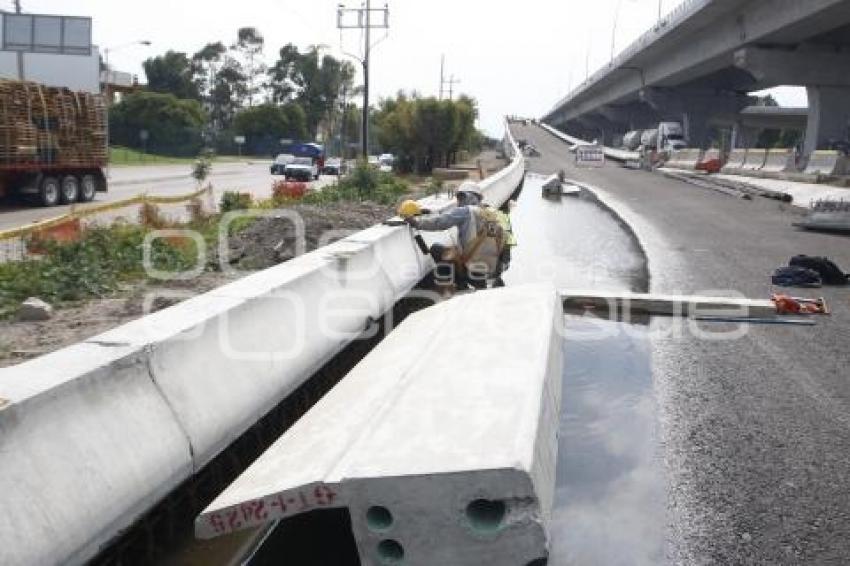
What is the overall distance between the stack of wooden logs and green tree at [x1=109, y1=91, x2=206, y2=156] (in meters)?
69.2

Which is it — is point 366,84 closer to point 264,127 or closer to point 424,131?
point 424,131

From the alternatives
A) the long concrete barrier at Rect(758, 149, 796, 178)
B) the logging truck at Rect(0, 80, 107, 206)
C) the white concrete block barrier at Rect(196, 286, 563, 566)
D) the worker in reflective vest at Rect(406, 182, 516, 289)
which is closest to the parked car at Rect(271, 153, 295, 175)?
the logging truck at Rect(0, 80, 107, 206)

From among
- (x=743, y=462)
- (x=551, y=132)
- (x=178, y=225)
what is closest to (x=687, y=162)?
(x=178, y=225)

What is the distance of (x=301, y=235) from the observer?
13.3 metres

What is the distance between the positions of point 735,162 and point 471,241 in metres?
35.9

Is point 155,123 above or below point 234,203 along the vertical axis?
above

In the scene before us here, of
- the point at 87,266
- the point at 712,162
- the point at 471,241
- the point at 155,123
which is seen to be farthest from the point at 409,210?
the point at 155,123

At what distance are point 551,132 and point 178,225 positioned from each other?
95.0 meters

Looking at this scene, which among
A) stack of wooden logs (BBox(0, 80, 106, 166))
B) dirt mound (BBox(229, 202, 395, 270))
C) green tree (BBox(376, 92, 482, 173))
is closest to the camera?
dirt mound (BBox(229, 202, 395, 270))

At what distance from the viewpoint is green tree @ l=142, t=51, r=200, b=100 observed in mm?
125375

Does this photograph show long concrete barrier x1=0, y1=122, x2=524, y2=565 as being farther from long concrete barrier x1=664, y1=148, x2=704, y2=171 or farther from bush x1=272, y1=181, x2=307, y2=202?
long concrete barrier x1=664, y1=148, x2=704, y2=171

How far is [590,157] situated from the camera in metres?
52.4

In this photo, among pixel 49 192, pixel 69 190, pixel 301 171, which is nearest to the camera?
pixel 49 192

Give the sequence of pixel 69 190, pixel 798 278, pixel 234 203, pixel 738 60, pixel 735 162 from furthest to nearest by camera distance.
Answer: pixel 738 60
pixel 735 162
pixel 69 190
pixel 234 203
pixel 798 278
